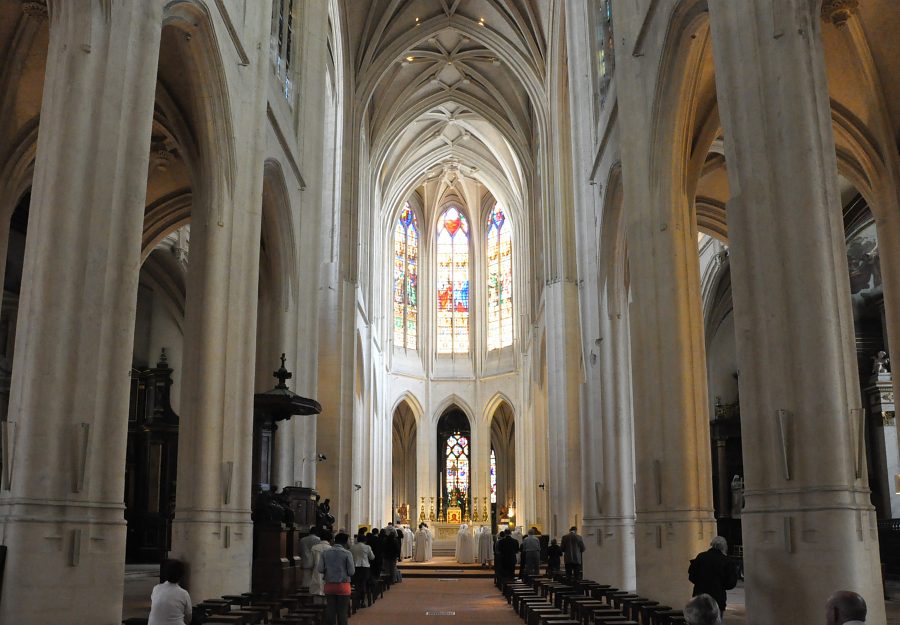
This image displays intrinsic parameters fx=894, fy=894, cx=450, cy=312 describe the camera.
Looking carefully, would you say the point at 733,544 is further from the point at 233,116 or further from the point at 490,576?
the point at 233,116

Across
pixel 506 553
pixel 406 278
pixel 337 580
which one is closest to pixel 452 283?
pixel 406 278

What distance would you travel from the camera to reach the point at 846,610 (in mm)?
3674

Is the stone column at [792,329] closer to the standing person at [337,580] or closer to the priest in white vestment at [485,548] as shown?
the standing person at [337,580]

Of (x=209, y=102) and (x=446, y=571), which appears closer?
(x=209, y=102)

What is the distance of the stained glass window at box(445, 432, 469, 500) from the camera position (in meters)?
43.2

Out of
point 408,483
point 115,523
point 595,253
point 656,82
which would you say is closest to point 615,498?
point 595,253

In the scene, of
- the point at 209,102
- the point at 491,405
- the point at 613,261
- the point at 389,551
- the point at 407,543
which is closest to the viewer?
the point at 209,102

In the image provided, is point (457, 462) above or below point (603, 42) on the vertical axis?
below

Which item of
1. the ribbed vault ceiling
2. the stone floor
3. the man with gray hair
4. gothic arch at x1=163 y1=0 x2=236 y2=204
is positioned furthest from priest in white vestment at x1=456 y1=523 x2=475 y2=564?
the man with gray hair

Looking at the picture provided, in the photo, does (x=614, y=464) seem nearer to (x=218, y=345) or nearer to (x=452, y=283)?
(x=218, y=345)

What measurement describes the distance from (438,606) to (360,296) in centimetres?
1506

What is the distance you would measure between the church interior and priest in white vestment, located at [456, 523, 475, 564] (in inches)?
133

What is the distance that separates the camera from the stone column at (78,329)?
744 cm

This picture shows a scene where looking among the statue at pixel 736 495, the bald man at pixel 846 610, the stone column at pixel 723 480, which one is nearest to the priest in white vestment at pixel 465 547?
the stone column at pixel 723 480
